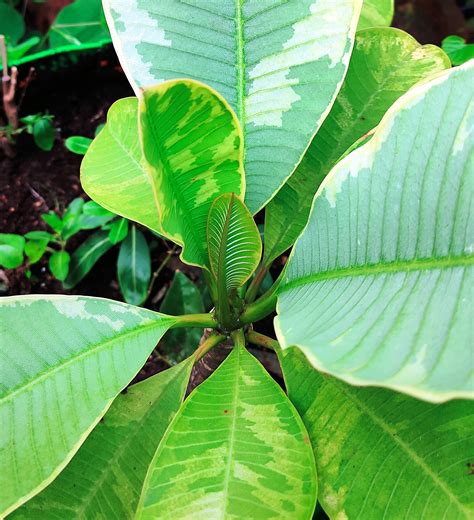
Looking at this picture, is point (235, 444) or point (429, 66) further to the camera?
point (429, 66)

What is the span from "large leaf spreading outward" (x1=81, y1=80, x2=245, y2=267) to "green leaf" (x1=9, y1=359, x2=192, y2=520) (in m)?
0.17

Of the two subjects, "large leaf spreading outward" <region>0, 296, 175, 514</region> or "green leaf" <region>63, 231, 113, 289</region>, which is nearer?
"large leaf spreading outward" <region>0, 296, 175, 514</region>

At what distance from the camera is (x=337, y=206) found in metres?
0.55

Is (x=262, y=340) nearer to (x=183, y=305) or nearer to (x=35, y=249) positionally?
(x=183, y=305)

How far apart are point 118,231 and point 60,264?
125 mm

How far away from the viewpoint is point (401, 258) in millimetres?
471

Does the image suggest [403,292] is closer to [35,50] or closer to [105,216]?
[105,216]

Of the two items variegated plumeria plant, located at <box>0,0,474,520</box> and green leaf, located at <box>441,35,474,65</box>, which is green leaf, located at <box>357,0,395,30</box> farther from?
green leaf, located at <box>441,35,474,65</box>

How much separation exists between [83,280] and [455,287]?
0.87m

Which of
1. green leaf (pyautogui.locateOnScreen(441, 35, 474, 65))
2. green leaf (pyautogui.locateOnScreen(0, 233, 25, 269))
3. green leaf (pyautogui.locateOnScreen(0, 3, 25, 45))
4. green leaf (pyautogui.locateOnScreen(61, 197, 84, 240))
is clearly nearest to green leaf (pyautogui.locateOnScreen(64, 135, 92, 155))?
green leaf (pyautogui.locateOnScreen(61, 197, 84, 240))

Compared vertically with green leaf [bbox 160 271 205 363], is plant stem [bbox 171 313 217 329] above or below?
below

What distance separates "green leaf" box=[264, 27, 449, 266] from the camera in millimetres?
682

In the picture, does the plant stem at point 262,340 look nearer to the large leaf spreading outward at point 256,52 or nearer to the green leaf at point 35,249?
the large leaf spreading outward at point 256,52

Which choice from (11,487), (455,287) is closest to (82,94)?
(11,487)
